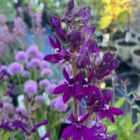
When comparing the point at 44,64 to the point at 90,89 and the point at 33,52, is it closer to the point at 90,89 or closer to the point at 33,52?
the point at 33,52

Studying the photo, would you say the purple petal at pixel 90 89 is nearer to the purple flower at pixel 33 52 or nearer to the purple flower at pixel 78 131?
the purple flower at pixel 78 131

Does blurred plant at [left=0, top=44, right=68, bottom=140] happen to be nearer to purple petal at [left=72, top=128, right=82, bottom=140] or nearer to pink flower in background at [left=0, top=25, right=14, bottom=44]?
pink flower in background at [left=0, top=25, right=14, bottom=44]

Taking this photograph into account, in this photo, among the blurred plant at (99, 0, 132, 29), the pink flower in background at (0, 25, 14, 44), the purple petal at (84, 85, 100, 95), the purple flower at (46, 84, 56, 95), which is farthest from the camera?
the blurred plant at (99, 0, 132, 29)

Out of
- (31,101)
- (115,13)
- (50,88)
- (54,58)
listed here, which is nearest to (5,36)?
(50,88)

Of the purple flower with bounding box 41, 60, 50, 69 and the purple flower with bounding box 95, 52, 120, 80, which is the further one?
the purple flower with bounding box 41, 60, 50, 69

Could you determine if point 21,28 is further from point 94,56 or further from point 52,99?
point 94,56

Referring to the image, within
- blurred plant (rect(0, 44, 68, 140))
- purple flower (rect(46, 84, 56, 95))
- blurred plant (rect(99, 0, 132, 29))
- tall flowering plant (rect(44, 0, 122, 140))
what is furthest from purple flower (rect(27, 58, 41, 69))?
tall flowering plant (rect(44, 0, 122, 140))

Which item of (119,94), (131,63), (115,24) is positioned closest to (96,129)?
(119,94)

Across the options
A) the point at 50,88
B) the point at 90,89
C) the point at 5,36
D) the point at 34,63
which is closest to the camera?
the point at 90,89

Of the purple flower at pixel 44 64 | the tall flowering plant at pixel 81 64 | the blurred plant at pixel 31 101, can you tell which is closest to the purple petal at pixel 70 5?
the tall flowering plant at pixel 81 64
